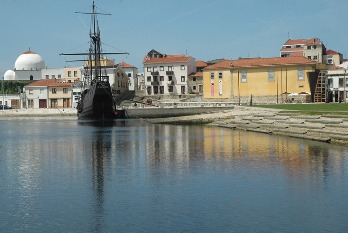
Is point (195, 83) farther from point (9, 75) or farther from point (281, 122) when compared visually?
point (281, 122)

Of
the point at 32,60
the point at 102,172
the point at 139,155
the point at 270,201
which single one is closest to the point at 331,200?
the point at 270,201

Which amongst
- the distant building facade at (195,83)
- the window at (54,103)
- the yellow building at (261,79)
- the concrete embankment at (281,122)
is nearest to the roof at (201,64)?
the distant building facade at (195,83)

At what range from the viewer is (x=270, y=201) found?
2114 cm

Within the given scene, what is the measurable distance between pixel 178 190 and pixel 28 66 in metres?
149

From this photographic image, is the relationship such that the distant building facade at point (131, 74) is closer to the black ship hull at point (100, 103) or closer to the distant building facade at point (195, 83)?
the distant building facade at point (195, 83)

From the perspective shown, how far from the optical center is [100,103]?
94.6 meters

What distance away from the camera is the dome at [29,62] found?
16375 centimetres

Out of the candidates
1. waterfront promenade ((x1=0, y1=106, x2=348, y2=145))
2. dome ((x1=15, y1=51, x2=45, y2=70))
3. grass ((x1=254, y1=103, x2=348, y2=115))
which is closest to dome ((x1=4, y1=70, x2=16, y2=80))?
dome ((x1=15, y1=51, x2=45, y2=70))

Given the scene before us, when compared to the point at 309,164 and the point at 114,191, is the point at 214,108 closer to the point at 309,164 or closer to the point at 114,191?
the point at 309,164

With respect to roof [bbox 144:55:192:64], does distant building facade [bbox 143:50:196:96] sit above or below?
below

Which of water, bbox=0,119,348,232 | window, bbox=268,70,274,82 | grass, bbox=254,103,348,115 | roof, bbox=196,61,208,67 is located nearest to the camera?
water, bbox=0,119,348,232

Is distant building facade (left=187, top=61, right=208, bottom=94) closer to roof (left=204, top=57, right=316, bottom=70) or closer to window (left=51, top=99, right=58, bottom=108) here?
roof (left=204, top=57, right=316, bottom=70)

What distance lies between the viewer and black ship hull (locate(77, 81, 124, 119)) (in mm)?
92688

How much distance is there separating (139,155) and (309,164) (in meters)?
12.6
